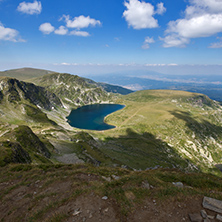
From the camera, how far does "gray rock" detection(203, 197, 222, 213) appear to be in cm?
1242

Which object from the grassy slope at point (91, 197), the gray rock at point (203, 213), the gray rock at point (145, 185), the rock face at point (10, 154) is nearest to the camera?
the gray rock at point (203, 213)

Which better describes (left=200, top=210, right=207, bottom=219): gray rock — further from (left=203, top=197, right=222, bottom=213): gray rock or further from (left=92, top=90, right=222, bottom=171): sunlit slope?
(left=92, top=90, right=222, bottom=171): sunlit slope

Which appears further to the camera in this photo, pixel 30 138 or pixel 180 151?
pixel 180 151

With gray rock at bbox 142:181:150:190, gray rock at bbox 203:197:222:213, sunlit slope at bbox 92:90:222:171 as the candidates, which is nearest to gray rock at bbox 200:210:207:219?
gray rock at bbox 203:197:222:213

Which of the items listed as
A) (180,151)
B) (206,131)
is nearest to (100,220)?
(180,151)

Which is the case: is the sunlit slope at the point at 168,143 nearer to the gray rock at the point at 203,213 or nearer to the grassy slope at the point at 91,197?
the grassy slope at the point at 91,197

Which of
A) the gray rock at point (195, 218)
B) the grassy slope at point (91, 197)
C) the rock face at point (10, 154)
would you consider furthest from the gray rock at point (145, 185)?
the rock face at point (10, 154)

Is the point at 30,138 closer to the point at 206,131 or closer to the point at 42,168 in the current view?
the point at 42,168

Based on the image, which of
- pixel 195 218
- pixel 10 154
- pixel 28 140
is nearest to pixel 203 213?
pixel 195 218

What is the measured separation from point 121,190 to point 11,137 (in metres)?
51.4

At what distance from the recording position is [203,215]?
1183 centimetres

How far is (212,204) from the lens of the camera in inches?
510

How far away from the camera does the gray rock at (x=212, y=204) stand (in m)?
12.4

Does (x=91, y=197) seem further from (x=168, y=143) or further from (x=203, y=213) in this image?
(x=168, y=143)
